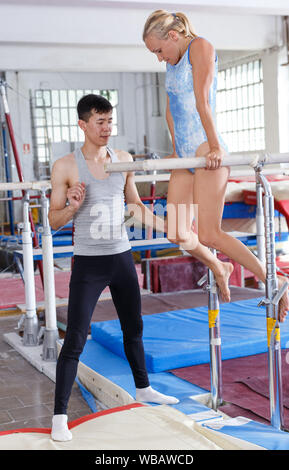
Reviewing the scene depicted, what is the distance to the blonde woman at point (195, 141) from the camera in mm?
2650

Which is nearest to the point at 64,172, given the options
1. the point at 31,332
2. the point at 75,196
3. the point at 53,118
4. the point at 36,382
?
the point at 75,196

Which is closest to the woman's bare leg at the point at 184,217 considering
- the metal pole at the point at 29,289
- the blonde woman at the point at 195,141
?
the blonde woman at the point at 195,141

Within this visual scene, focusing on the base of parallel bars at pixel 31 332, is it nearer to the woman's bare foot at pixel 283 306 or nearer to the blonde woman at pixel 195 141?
the blonde woman at pixel 195 141

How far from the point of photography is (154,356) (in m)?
3.45

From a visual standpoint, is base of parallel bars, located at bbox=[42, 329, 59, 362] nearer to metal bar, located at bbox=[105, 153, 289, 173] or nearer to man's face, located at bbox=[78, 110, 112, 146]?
man's face, located at bbox=[78, 110, 112, 146]

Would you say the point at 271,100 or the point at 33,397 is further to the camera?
the point at 271,100

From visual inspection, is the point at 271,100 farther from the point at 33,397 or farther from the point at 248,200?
the point at 33,397

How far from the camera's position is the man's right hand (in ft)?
8.33

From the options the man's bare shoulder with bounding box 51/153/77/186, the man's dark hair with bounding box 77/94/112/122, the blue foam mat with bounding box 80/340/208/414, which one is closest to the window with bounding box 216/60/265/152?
the blue foam mat with bounding box 80/340/208/414

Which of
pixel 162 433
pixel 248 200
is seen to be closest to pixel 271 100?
pixel 248 200

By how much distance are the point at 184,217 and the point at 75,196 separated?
2.28 ft

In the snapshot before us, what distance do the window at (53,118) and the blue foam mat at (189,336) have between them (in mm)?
11305
